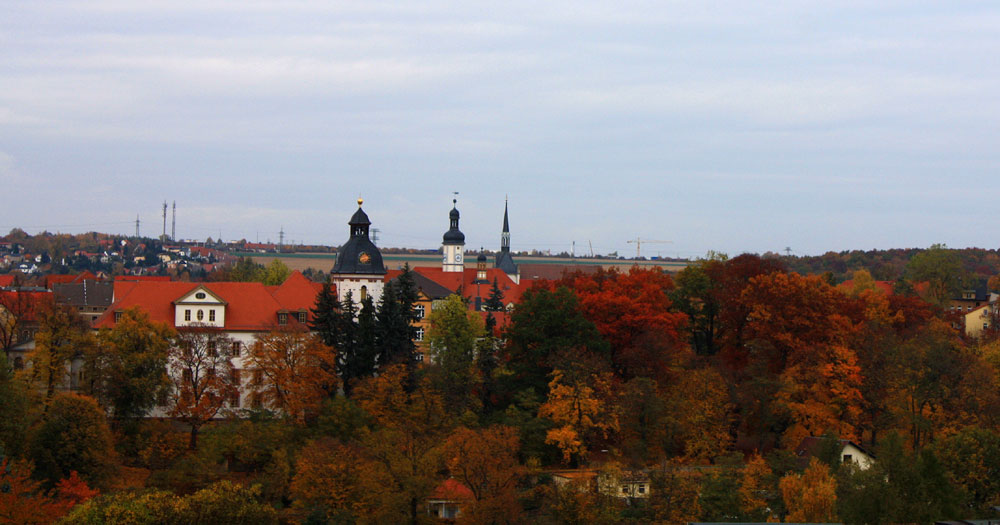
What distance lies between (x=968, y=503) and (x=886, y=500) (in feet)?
23.2

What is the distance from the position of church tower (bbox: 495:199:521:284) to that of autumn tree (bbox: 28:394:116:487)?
103906 mm

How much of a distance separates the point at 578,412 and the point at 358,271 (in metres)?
22.2

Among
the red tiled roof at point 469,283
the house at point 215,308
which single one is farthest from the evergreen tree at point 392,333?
the red tiled roof at point 469,283

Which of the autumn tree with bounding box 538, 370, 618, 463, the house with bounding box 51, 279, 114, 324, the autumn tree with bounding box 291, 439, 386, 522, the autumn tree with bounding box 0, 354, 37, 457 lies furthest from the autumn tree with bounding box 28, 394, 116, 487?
the house with bounding box 51, 279, 114, 324

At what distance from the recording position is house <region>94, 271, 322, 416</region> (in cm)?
6712

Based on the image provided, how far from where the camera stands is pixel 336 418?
56.7 metres

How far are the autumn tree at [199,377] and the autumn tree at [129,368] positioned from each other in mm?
1068

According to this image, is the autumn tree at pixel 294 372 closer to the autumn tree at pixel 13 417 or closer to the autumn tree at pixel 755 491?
the autumn tree at pixel 13 417

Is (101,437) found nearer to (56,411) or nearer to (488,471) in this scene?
(56,411)

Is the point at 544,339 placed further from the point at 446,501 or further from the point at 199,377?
the point at 199,377

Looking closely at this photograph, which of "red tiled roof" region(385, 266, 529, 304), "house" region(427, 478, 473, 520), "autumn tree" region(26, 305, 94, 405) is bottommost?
"house" region(427, 478, 473, 520)

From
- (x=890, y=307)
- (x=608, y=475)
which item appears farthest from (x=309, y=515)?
(x=890, y=307)

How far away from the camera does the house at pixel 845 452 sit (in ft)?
184

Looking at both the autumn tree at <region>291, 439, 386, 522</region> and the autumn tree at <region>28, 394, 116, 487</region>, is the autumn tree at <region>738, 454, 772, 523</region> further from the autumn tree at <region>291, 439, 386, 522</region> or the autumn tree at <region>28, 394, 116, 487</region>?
the autumn tree at <region>28, 394, 116, 487</region>
